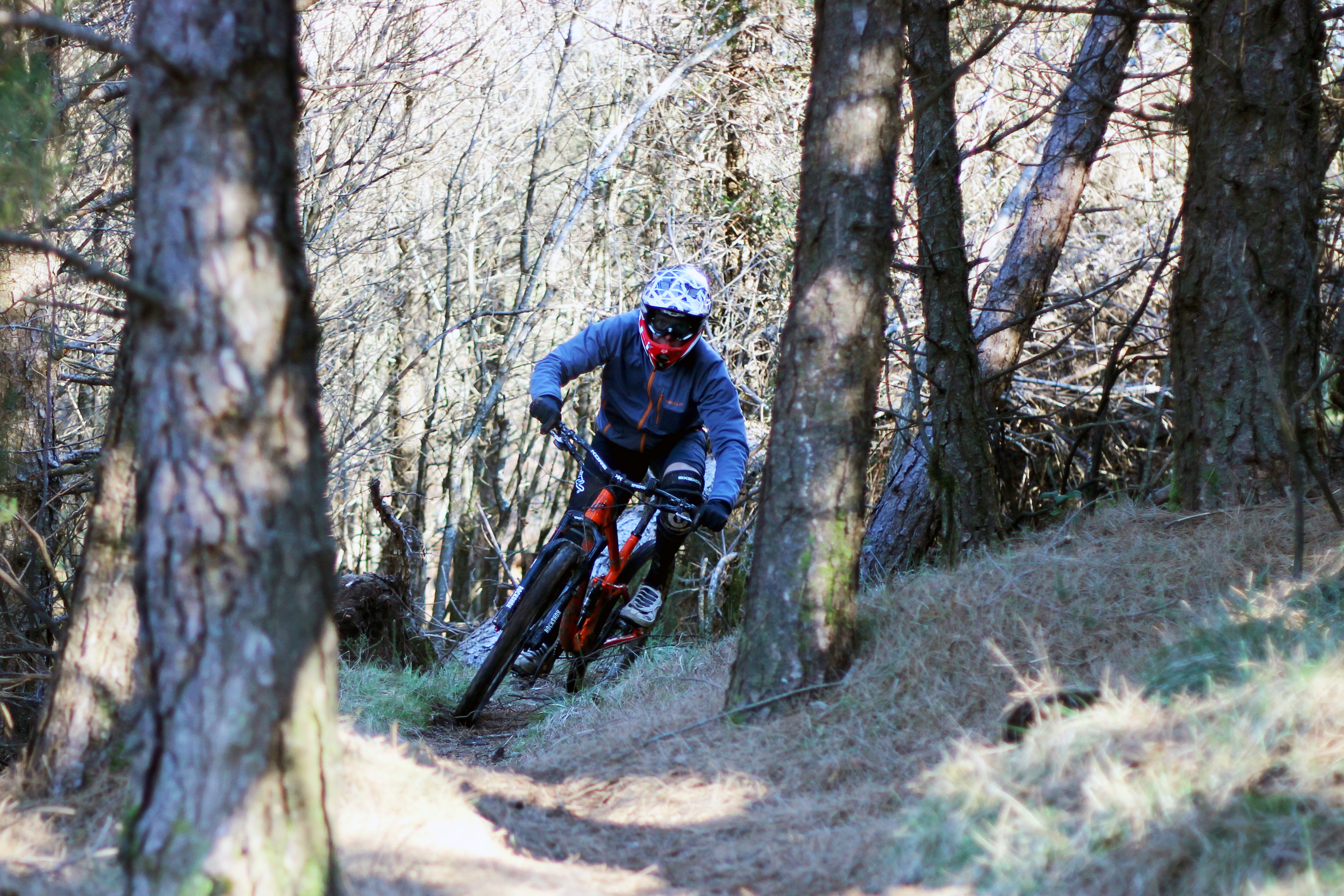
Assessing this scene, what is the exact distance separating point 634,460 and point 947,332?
1.98 meters

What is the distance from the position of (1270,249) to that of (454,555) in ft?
41.6

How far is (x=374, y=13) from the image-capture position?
8336mm

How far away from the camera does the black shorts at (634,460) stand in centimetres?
594

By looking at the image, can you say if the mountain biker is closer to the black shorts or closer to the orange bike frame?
the black shorts

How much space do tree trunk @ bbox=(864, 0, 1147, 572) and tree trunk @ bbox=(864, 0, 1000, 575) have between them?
2.04 feet

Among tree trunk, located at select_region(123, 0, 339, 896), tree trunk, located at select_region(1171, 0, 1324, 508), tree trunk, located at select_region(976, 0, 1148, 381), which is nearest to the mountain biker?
tree trunk, located at select_region(976, 0, 1148, 381)

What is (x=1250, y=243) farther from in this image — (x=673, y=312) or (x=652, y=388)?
(x=652, y=388)

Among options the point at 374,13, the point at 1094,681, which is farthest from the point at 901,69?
the point at 374,13

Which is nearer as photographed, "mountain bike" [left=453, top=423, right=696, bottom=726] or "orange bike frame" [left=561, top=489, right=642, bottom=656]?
"mountain bike" [left=453, top=423, right=696, bottom=726]

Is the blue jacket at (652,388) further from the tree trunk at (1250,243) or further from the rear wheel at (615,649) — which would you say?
the tree trunk at (1250,243)

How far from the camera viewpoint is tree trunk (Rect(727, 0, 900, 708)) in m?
4.07

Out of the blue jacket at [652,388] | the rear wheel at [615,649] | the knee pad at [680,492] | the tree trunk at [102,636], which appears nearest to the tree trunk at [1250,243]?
the blue jacket at [652,388]

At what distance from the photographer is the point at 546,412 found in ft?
17.4

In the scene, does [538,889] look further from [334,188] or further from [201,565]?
[334,188]
